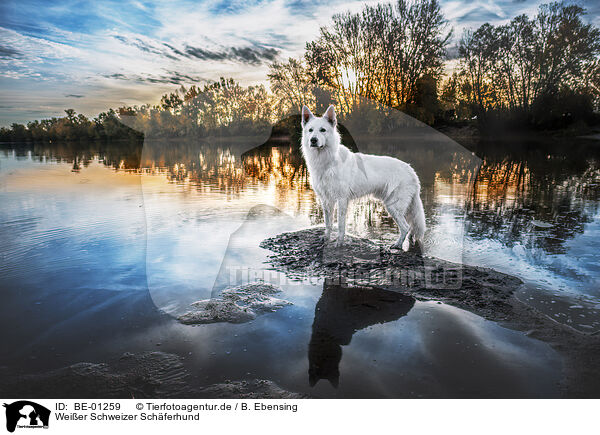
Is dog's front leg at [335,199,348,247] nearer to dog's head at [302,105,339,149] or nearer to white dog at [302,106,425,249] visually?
white dog at [302,106,425,249]

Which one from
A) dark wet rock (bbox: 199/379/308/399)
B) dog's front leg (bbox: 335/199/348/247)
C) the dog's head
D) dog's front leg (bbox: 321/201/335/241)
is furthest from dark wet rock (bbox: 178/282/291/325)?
the dog's head

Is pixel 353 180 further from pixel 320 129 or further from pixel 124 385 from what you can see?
pixel 124 385

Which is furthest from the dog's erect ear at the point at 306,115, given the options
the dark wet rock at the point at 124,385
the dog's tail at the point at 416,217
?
the dark wet rock at the point at 124,385

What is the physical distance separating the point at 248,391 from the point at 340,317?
150 centimetres

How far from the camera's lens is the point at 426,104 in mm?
26547

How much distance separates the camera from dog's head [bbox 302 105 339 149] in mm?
5469

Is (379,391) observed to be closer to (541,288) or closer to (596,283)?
(541,288)

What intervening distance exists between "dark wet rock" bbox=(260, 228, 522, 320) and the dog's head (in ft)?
6.21

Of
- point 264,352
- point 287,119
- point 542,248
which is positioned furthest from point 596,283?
point 287,119

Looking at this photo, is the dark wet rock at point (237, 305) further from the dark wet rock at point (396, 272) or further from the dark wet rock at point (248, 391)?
the dark wet rock at point (248, 391)

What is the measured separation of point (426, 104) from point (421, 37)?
16.3 ft

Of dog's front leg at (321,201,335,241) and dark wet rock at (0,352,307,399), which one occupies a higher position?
dog's front leg at (321,201,335,241)
